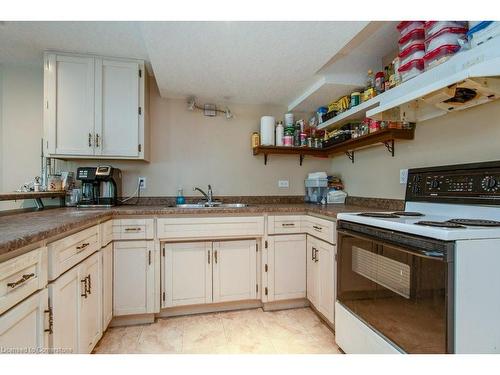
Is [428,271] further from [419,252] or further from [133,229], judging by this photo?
[133,229]

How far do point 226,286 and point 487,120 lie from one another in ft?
6.60

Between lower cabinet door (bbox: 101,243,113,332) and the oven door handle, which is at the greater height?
the oven door handle

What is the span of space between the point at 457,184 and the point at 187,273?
1.88 metres

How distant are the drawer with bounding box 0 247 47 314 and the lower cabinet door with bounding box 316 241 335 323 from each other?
1591 mm

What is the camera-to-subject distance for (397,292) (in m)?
1.10

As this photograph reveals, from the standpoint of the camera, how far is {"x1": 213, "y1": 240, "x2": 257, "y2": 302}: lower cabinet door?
6.68 ft

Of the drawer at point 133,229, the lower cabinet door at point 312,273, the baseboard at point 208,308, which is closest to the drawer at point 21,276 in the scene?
the drawer at point 133,229

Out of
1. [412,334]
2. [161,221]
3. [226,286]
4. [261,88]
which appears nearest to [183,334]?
[226,286]

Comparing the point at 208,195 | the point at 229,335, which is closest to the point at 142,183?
the point at 208,195

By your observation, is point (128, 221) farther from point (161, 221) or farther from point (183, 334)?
point (183, 334)

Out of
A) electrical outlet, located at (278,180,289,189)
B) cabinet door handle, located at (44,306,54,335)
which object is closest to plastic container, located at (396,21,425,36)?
electrical outlet, located at (278,180,289,189)

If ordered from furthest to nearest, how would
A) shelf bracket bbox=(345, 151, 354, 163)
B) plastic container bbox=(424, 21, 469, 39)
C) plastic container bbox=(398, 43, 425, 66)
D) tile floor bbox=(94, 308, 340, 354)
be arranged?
shelf bracket bbox=(345, 151, 354, 163), tile floor bbox=(94, 308, 340, 354), plastic container bbox=(398, 43, 425, 66), plastic container bbox=(424, 21, 469, 39)

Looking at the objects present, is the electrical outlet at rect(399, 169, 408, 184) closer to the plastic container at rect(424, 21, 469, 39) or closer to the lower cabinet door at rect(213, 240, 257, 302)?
the plastic container at rect(424, 21, 469, 39)
